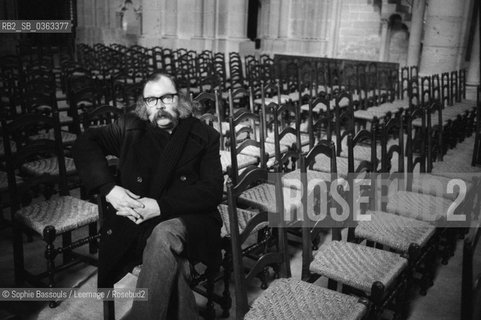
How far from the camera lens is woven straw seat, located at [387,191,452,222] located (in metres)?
3.23

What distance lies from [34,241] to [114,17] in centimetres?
1575

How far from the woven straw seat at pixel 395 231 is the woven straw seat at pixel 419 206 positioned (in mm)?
184

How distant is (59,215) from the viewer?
9.41 feet

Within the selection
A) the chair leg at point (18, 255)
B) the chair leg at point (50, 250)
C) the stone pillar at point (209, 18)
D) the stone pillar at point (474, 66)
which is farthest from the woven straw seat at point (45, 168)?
the stone pillar at point (209, 18)

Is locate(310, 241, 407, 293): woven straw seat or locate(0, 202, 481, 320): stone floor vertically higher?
locate(310, 241, 407, 293): woven straw seat

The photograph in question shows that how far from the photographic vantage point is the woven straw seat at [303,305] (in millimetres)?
2006

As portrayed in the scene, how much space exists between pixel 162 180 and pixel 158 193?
7cm

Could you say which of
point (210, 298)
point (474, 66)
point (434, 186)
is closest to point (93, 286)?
point (210, 298)

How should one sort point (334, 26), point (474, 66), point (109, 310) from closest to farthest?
point (109, 310) < point (474, 66) < point (334, 26)

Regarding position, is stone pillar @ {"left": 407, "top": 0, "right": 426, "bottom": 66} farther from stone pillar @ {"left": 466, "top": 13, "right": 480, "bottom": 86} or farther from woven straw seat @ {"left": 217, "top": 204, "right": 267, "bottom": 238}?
woven straw seat @ {"left": 217, "top": 204, "right": 267, "bottom": 238}

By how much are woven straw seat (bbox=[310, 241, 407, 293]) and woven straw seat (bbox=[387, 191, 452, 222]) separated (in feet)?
2.58

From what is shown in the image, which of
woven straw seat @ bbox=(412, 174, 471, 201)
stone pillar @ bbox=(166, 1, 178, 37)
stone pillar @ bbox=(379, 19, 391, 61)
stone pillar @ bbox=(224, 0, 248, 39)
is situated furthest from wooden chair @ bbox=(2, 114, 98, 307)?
stone pillar @ bbox=(379, 19, 391, 61)

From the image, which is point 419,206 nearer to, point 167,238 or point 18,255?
point 167,238

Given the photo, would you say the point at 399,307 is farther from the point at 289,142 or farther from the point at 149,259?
the point at 289,142
